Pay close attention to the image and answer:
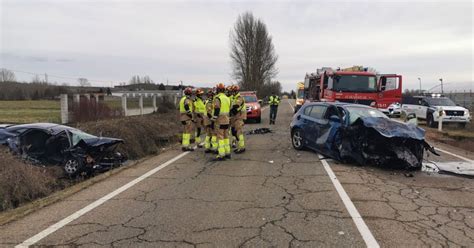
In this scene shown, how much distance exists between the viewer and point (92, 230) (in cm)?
505

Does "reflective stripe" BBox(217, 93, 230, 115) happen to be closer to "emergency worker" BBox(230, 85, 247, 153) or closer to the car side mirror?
"emergency worker" BBox(230, 85, 247, 153)

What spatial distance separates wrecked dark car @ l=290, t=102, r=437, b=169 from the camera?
29.0ft

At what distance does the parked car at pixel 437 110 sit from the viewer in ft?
70.3

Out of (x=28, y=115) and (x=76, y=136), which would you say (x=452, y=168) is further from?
(x=28, y=115)

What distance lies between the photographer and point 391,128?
9.03 metres

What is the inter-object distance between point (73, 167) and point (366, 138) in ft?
22.2

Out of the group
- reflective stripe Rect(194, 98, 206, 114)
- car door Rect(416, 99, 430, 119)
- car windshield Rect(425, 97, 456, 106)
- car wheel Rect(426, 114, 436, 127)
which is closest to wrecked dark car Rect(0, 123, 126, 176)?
reflective stripe Rect(194, 98, 206, 114)

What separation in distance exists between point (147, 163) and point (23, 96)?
5072 cm

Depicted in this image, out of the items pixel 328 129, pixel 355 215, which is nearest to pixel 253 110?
pixel 328 129

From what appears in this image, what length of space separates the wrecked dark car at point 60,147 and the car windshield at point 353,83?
10.7 metres

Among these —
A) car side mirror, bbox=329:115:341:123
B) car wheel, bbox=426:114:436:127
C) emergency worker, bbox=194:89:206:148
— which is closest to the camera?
car side mirror, bbox=329:115:341:123

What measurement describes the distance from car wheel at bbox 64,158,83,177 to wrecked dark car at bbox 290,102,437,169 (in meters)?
6.01

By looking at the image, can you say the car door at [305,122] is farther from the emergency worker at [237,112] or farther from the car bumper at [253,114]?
the car bumper at [253,114]

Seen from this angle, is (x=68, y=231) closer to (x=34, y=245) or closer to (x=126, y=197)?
(x=34, y=245)
